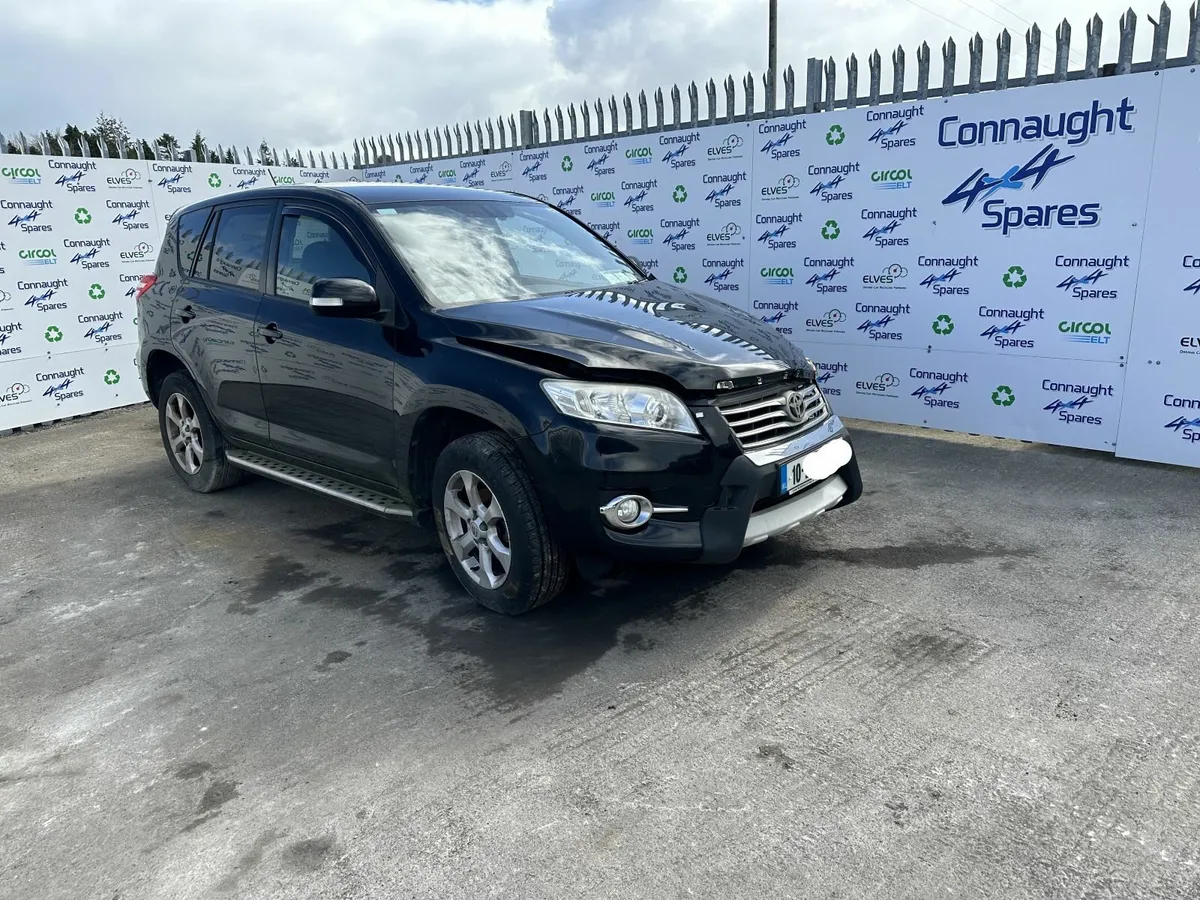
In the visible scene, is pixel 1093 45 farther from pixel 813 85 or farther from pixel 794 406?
pixel 794 406

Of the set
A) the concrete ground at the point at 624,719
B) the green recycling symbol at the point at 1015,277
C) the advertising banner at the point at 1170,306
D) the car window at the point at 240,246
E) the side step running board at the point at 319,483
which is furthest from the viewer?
the green recycling symbol at the point at 1015,277

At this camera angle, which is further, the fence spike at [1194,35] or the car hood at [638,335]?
the fence spike at [1194,35]

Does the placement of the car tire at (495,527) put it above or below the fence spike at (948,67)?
below

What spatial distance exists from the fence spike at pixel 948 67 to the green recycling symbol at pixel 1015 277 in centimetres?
141

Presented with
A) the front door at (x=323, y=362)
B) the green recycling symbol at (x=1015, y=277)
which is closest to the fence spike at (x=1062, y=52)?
the green recycling symbol at (x=1015, y=277)

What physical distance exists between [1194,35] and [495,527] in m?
5.40

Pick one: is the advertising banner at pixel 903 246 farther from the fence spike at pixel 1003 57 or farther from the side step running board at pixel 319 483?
the side step running board at pixel 319 483

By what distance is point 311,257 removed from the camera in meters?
4.48

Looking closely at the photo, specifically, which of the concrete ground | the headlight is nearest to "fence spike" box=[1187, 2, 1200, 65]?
the concrete ground

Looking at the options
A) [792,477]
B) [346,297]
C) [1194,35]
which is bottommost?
[792,477]

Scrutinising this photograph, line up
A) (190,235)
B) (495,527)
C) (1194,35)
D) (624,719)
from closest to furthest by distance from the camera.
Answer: (624,719)
(495,527)
(1194,35)
(190,235)

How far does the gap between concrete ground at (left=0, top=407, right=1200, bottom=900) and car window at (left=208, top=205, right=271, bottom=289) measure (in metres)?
1.55

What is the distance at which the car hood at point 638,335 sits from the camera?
3.44m

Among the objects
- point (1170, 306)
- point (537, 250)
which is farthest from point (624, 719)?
point (1170, 306)
